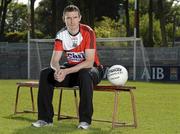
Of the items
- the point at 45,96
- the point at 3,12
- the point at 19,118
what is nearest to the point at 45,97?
the point at 45,96

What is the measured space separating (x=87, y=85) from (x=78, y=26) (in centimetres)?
94

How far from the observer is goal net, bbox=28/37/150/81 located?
102 feet

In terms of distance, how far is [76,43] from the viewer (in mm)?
7875


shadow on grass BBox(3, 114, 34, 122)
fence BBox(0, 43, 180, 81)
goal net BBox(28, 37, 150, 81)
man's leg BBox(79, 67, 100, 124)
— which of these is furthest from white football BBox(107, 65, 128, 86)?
fence BBox(0, 43, 180, 81)

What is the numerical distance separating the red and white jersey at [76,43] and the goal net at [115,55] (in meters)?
22.3

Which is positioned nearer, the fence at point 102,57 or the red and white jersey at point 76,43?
the red and white jersey at point 76,43

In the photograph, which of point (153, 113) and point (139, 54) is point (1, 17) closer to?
point (139, 54)

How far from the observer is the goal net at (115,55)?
31.2m

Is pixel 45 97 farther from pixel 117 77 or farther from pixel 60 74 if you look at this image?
pixel 117 77

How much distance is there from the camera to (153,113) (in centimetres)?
1060

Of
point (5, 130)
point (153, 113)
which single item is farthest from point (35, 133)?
point (153, 113)

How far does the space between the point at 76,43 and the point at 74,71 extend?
1.56 feet

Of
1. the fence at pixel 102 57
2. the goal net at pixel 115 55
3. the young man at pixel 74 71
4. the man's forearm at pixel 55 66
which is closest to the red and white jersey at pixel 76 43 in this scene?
the young man at pixel 74 71

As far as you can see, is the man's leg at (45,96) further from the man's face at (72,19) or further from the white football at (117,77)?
the white football at (117,77)
